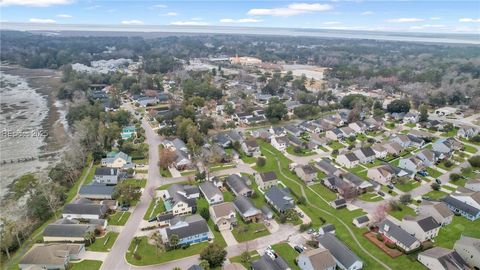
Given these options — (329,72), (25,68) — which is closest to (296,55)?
(329,72)

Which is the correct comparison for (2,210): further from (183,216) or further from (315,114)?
(315,114)

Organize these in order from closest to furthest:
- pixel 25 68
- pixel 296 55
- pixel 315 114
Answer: pixel 315 114 → pixel 25 68 → pixel 296 55

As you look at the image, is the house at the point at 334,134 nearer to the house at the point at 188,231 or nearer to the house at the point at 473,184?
the house at the point at 473,184

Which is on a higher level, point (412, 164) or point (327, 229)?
point (412, 164)

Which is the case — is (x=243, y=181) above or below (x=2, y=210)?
above

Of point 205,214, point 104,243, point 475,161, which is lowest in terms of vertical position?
point 104,243

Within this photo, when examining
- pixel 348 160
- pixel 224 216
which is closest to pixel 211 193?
pixel 224 216

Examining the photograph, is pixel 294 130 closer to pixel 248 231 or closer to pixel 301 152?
pixel 301 152

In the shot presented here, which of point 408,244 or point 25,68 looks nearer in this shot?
point 408,244

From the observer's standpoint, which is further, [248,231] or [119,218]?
[119,218]
